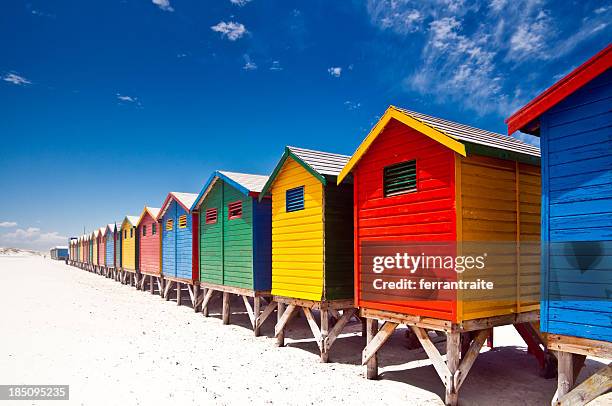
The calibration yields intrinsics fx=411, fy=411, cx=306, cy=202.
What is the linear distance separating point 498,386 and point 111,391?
7.64m

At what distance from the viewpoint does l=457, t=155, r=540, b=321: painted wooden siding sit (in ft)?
23.3

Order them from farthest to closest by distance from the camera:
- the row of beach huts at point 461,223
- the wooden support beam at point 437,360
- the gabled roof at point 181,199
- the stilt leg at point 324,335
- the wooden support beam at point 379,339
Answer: the gabled roof at point 181,199, the stilt leg at point 324,335, the wooden support beam at point 379,339, the wooden support beam at point 437,360, the row of beach huts at point 461,223

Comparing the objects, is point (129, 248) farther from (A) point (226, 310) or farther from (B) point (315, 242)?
(B) point (315, 242)

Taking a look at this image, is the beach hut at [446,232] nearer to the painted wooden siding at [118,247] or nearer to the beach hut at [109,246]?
the painted wooden siding at [118,247]

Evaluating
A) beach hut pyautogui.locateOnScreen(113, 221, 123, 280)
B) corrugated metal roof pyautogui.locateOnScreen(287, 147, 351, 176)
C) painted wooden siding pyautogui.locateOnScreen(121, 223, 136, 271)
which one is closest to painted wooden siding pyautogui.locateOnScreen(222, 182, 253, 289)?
corrugated metal roof pyautogui.locateOnScreen(287, 147, 351, 176)

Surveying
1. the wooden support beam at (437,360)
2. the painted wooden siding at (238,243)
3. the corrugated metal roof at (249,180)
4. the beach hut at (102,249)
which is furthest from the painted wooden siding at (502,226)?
the beach hut at (102,249)

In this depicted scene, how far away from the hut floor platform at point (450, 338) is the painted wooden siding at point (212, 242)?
8332mm

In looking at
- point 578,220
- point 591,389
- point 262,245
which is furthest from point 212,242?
point 591,389

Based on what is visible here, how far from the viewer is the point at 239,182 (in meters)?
14.1

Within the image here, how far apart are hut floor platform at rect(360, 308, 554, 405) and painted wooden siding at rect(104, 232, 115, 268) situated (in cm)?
3441

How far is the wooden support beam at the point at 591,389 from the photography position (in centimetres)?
524

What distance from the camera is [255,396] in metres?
7.79

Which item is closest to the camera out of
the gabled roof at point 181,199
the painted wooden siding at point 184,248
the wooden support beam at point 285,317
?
the wooden support beam at point 285,317

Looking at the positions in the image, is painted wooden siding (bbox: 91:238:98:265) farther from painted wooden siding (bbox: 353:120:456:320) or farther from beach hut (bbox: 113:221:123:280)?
painted wooden siding (bbox: 353:120:456:320)
